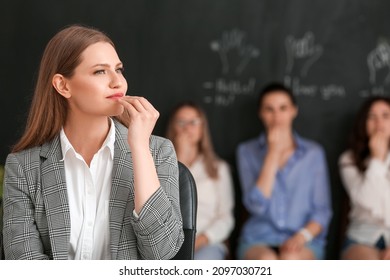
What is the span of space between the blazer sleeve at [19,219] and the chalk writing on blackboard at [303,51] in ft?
7.65

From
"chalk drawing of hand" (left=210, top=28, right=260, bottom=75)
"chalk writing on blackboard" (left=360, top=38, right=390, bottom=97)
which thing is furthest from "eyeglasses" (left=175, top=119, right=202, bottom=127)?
"chalk writing on blackboard" (left=360, top=38, right=390, bottom=97)

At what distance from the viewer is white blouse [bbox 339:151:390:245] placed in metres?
3.27

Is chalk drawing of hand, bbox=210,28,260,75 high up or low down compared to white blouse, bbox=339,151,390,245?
up

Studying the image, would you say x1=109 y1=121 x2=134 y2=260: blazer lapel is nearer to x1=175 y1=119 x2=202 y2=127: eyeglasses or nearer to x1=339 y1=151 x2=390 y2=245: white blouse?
x1=175 y1=119 x2=202 y2=127: eyeglasses

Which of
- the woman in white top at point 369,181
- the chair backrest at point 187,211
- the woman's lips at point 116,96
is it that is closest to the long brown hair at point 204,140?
the woman in white top at point 369,181

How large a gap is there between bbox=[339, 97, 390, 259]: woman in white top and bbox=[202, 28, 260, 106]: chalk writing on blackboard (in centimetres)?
60

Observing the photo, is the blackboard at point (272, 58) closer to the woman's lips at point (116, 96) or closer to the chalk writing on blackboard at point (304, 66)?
the chalk writing on blackboard at point (304, 66)

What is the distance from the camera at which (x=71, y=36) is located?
57.4 inches

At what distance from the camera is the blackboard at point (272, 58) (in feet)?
11.9

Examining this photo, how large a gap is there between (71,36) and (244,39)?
89.3 inches

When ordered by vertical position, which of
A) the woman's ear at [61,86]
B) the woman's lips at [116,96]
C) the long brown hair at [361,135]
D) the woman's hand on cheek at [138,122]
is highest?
the woman's ear at [61,86]

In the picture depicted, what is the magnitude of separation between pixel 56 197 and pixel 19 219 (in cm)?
9

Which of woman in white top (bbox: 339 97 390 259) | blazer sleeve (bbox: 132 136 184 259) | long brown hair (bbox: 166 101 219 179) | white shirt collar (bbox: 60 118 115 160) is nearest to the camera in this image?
blazer sleeve (bbox: 132 136 184 259)

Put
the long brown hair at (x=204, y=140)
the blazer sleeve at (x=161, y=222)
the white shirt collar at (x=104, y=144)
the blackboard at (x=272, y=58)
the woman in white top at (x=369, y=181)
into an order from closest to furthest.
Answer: the blazer sleeve at (x=161, y=222) < the white shirt collar at (x=104, y=144) < the woman in white top at (x=369, y=181) < the long brown hair at (x=204, y=140) < the blackboard at (x=272, y=58)
